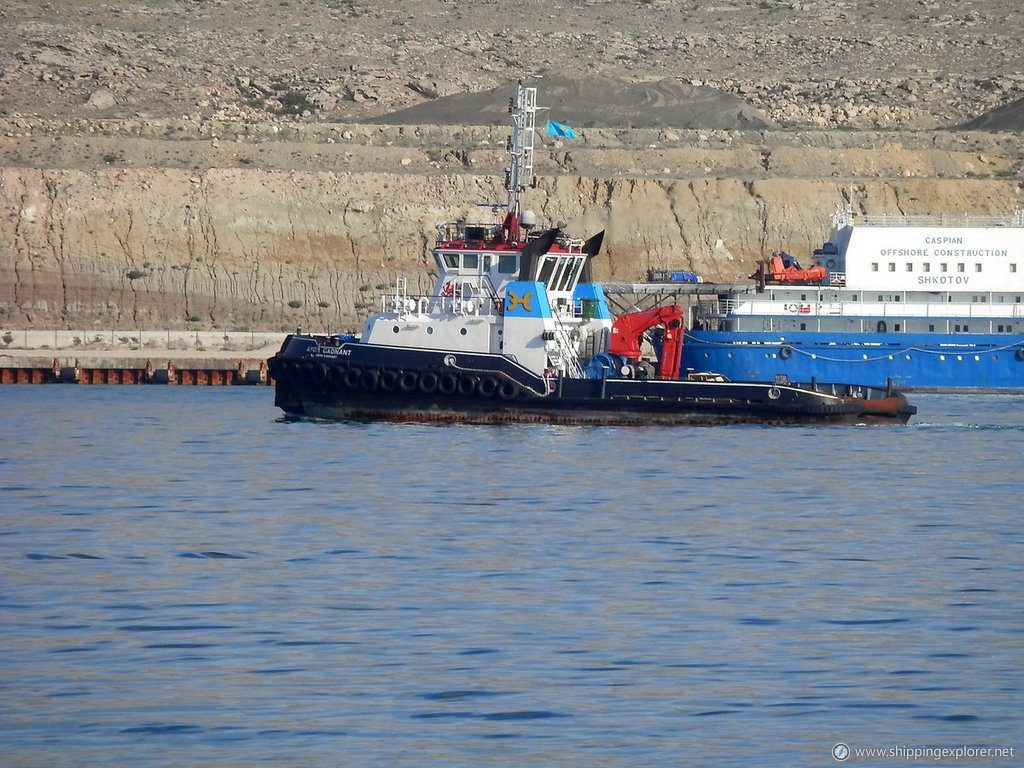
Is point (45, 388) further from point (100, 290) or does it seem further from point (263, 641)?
point (263, 641)

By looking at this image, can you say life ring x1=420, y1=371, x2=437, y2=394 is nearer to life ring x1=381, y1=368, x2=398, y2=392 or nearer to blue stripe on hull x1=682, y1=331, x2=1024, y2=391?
life ring x1=381, y1=368, x2=398, y2=392

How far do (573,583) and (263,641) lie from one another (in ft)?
14.5

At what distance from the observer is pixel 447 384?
39.6 m

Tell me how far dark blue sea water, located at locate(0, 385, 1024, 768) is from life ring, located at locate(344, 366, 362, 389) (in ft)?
18.6

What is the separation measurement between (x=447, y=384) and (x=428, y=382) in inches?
17.0

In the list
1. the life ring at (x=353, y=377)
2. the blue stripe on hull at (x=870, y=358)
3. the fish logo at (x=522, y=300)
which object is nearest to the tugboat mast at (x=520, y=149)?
the fish logo at (x=522, y=300)

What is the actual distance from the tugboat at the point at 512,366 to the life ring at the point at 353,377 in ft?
0.07

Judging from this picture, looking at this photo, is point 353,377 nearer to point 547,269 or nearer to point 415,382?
point 415,382

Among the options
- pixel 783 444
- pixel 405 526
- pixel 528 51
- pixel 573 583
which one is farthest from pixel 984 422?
pixel 528 51

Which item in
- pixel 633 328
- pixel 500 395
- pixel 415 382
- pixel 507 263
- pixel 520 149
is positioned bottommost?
pixel 500 395

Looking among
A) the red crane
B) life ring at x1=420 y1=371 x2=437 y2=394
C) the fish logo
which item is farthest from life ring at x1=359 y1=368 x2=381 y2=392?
the red crane

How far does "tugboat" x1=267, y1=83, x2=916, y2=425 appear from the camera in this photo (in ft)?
131

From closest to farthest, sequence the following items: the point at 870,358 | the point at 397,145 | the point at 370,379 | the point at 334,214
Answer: the point at 370,379 < the point at 870,358 < the point at 334,214 < the point at 397,145

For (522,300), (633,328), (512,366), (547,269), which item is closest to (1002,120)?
(633,328)
